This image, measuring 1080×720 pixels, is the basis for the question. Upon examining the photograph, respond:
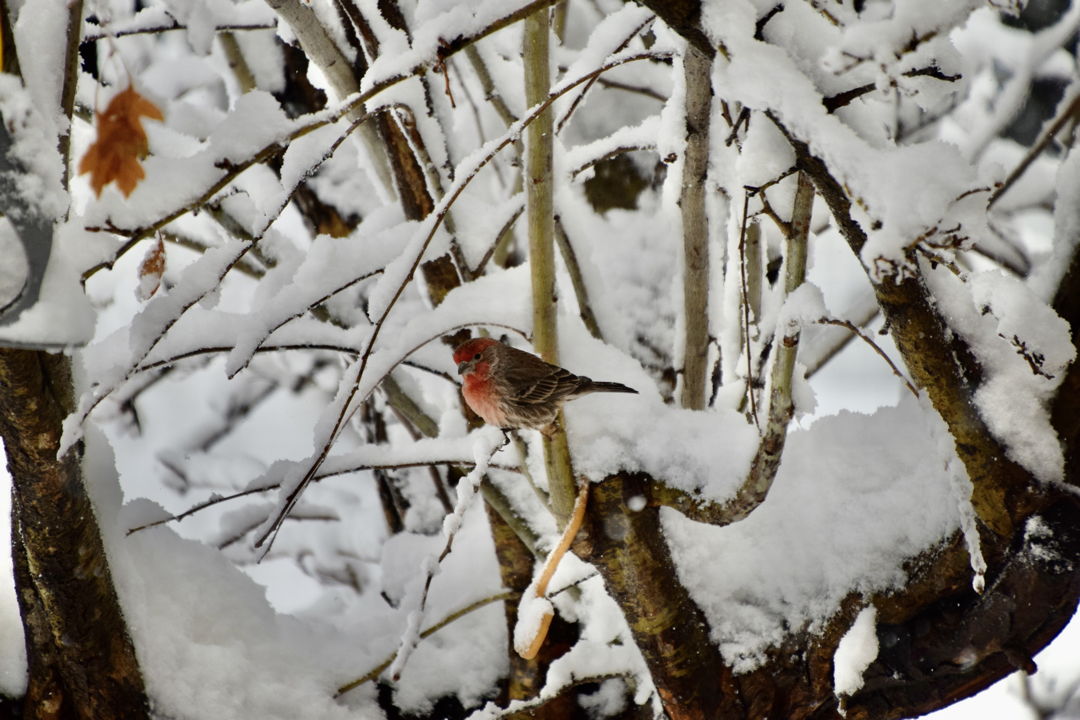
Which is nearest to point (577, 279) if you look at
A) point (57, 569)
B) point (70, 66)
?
point (70, 66)

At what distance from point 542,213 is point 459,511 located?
0.53 m

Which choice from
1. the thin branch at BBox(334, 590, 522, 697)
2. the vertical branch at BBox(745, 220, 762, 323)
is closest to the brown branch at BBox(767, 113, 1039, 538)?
the vertical branch at BBox(745, 220, 762, 323)

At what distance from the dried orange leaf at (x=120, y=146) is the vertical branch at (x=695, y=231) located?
836mm

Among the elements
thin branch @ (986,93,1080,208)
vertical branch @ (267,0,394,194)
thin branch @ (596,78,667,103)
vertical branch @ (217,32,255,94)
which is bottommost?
thin branch @ (986,93,1080,208)

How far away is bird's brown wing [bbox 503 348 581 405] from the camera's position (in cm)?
152

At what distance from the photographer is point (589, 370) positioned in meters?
1.69

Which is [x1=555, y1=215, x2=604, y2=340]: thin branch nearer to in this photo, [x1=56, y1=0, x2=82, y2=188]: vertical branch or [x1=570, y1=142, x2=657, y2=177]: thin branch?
[x1=570, y1=142, x2=657, y2=177]: thin branch

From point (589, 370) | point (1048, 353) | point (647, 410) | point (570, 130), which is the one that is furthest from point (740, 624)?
point (570, 130)

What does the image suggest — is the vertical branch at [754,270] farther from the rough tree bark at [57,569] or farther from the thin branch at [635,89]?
the rough tree bark at [57,569]

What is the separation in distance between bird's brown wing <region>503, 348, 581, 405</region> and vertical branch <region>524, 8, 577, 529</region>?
45mm

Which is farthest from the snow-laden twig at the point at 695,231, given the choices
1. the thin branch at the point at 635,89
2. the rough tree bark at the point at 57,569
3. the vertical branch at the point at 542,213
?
the rough tree bark at the point at 57,569

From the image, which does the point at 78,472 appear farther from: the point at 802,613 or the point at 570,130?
the point at 570,130

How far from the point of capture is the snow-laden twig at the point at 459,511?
4.23ft

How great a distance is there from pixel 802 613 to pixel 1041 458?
652mm
